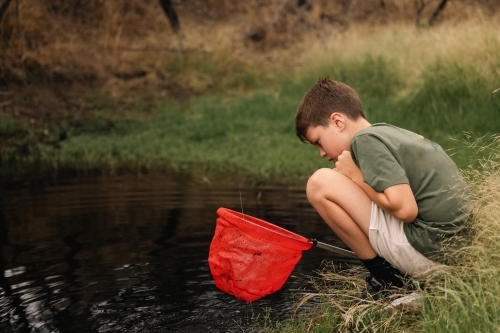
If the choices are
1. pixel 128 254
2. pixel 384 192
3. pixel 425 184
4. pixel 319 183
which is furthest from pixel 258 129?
pixel 384 192

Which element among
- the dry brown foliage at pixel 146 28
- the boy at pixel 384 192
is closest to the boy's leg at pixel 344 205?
the boy at pixel 384 192

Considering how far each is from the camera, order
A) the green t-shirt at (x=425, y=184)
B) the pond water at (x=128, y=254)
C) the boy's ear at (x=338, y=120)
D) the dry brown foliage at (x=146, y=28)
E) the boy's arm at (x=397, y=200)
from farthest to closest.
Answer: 1. the dry brown foliage at (x=146, y=28)
2. the pond water at (x=128, y=254)
3. the boy's ear at (x=338, y=120)
4. the green t-shirt at (x=425, y=184)
5. the boy's arm at (x=397, y=200)

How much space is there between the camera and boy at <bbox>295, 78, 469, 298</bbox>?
11.2 ft

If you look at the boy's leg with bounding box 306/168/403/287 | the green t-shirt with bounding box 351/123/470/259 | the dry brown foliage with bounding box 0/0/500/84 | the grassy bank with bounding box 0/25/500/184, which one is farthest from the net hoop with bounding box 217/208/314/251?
the dry brown foliage with bounding box 0/0/500/84

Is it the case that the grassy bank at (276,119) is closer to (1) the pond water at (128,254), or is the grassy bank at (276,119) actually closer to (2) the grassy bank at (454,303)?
(1) the pond water at (128,254)

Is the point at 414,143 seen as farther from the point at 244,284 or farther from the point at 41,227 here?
the point at 41,227

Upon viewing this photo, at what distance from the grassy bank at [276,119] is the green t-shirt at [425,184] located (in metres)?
3.87

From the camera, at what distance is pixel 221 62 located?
13953 millimetres

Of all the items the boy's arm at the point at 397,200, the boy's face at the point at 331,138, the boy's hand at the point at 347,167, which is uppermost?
the boy's face at the point at 331,138

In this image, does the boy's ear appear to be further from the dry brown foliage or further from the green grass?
the dry brown foliage

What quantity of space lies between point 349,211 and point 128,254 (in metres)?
2.15

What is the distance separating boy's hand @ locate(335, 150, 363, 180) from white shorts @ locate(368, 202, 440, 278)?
6.4 inches

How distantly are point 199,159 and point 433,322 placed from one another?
19.7 feet

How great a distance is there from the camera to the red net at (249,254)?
377cm
